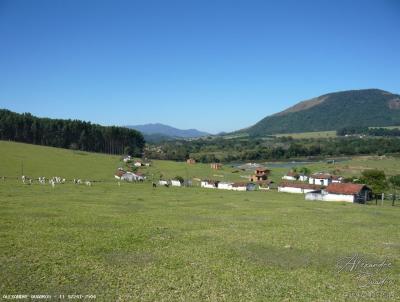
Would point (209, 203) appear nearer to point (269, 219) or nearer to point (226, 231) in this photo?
point (269, 219)

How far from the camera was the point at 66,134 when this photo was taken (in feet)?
500

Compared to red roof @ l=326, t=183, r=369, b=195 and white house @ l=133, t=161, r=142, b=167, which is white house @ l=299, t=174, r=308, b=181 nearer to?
red roof @ l=326, t=183, r=369, b=195

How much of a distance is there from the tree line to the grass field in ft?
343

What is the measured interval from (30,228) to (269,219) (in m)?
21.4

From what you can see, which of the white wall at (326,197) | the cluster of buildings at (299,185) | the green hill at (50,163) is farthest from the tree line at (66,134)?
the white wall at (326,197)

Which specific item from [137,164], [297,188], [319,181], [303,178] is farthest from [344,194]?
[137,164]

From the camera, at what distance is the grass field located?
1864 cm

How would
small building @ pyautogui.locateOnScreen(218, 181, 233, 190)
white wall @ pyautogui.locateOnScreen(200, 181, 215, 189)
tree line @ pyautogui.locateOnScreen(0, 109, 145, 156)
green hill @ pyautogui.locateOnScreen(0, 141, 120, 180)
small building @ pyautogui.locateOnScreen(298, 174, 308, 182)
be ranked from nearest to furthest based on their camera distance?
1. green hill @ pyautogui.locateOnScreen(0, 141, 120, 180)
2. small building @ pyautogui.locateOnScreen(218, 181, 233, 190)
3. white wall @ pyautogui.locateOnScreen(200, 181, 215, 189)
4. small building @ pyautogui.locateOnScreen(298, 174, 308, 182)
5. tree line @ pyautogui.locateOnScreen(0, 109, 145, 156)

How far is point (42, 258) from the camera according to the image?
72.9ft

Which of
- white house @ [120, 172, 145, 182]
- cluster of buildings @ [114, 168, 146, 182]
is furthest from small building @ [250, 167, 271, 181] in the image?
white house @ [120, 172, 145, 182]

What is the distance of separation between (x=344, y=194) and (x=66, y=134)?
108802 millimetres

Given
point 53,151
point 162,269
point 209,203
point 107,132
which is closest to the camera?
point 162,269

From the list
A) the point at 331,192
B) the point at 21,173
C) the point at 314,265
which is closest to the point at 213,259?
the point at 314,265

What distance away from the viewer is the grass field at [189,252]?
18.6 meters
